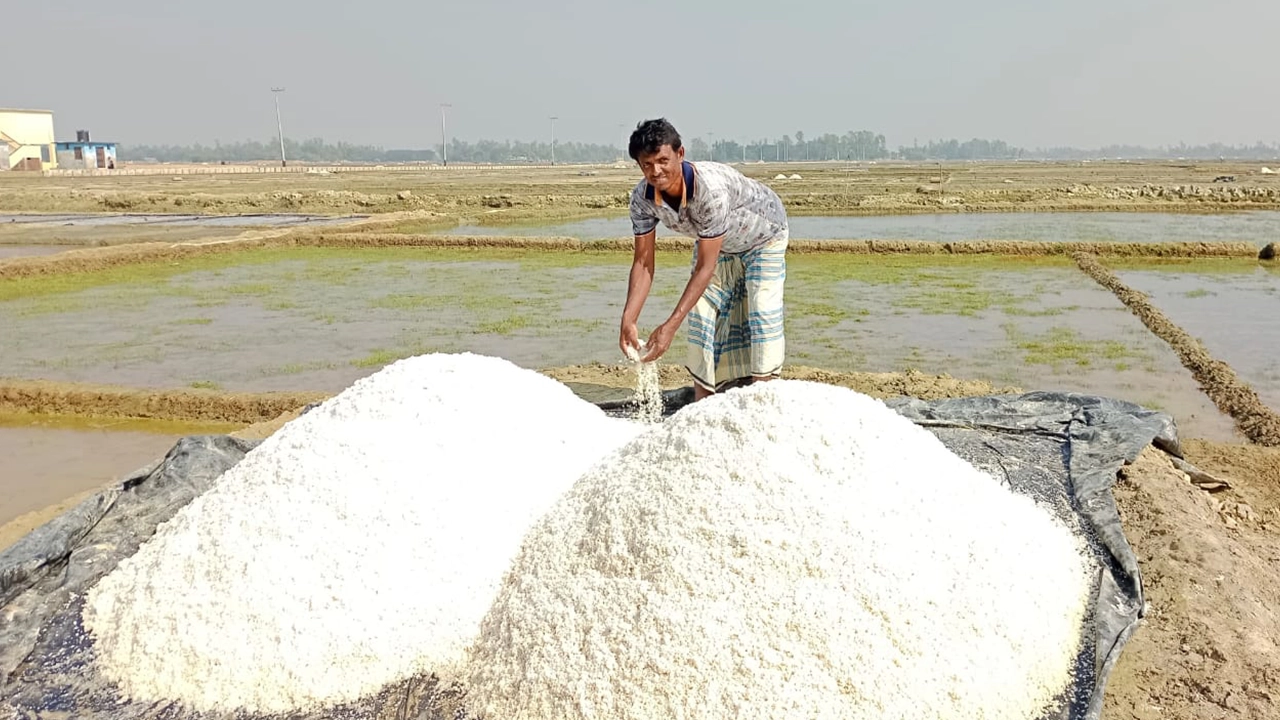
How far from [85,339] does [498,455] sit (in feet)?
16.2

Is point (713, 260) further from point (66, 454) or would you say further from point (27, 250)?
point (27, 250)

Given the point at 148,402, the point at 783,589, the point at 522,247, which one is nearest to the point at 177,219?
the point at 522,247

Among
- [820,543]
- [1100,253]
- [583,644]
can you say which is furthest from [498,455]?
[1100,253]

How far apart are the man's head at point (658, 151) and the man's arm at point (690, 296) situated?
26 cm

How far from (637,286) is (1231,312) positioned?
19.0 ft

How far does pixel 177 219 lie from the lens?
49.8ft

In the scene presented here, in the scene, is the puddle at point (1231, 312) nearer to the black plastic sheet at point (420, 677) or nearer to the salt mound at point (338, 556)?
the black plastic sheet at point (420, 677)

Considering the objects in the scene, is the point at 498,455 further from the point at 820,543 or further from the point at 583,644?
the point at 820,543

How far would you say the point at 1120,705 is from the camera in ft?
5.77

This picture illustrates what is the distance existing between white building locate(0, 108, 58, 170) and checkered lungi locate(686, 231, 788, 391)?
42.3m

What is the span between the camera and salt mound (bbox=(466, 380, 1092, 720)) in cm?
163

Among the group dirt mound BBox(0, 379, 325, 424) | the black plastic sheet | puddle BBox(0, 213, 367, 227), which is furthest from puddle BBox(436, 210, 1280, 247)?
the black plastic sheet

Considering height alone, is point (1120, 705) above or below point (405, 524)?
below

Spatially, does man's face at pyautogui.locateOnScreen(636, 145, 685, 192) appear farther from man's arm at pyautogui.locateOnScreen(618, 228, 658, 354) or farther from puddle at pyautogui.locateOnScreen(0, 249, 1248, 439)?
puddle at pyautogui.locateOnScreen(0, 249, 1248, 439)
